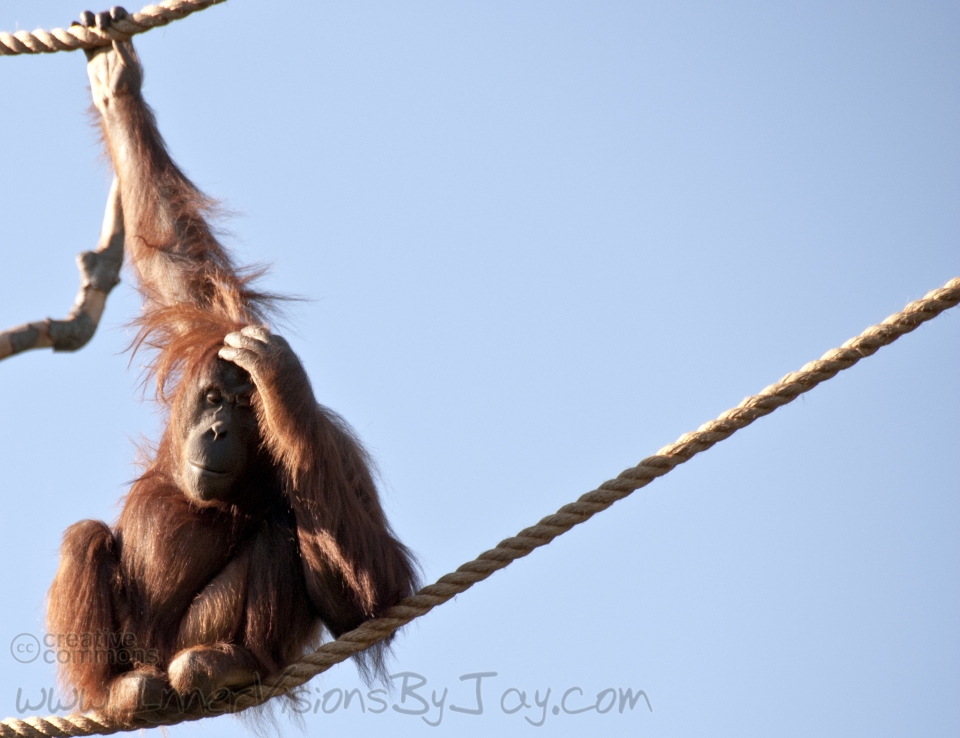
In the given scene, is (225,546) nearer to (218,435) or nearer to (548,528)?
(218,435)

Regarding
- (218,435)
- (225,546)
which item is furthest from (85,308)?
(225,546)

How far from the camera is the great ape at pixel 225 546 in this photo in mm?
4684

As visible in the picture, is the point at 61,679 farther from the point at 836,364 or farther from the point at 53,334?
the point at 836,364

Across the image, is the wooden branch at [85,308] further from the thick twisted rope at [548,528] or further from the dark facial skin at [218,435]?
the thick twisted rope at [548,528]

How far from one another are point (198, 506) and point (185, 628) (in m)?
0.50

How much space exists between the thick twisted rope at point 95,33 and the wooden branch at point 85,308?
77 centimetres

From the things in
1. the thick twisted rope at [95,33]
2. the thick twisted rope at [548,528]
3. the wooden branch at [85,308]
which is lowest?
the thick twisted rope at [548,528]

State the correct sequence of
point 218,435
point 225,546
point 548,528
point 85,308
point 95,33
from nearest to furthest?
point 548,528
point 85,308
point 218,435
point 225,546
point 95,33

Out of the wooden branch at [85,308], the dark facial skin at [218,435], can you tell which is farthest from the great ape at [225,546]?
the wooden branch at [85,308]

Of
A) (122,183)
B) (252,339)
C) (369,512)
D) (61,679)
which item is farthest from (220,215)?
(61,679)

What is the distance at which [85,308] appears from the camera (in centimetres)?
457

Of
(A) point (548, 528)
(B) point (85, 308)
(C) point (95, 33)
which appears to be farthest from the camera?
(C) point (95, 33)

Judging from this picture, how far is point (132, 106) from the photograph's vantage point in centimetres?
582

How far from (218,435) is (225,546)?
0.50m
